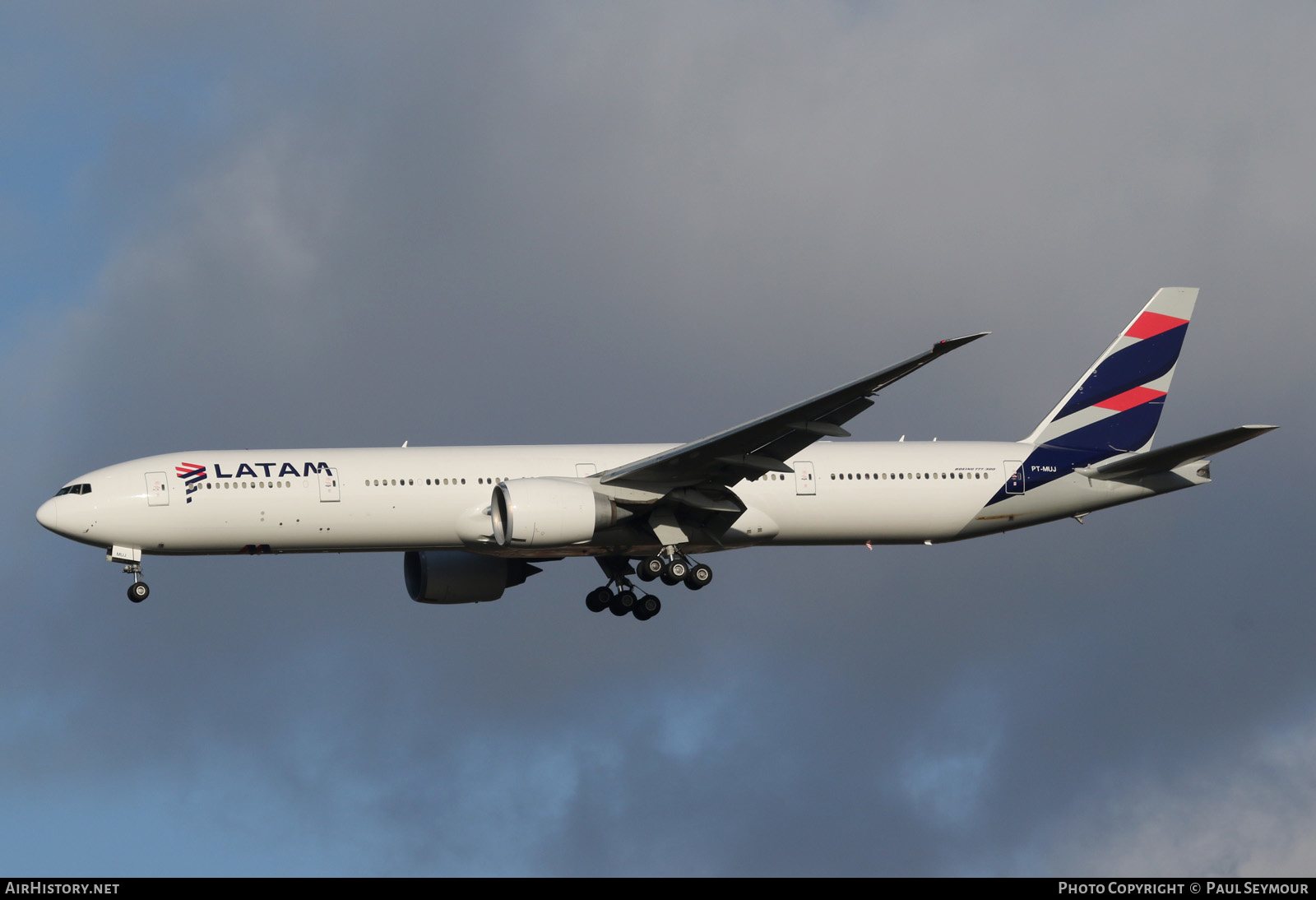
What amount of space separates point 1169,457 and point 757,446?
1143 cm

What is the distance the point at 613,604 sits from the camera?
50.1 metres

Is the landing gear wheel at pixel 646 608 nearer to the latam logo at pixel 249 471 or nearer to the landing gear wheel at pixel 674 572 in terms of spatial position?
the landing gear wheel at pixel 674 572

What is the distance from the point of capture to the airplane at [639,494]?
4419 centimetres

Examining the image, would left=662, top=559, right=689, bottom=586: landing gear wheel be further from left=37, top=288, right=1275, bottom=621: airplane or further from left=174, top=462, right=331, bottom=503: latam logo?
left=174, top=462, right=331, bottom=503: latam logo

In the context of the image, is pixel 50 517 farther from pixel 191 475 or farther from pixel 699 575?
pixel 699 575

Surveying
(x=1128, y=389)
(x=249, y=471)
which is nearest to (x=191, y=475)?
(x=249, y=471)

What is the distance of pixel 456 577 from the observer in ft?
165

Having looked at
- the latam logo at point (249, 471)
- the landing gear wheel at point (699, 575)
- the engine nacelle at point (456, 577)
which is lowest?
the landing gear wheel at point (699, 575)

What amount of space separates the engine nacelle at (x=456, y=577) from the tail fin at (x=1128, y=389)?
50.9 ft

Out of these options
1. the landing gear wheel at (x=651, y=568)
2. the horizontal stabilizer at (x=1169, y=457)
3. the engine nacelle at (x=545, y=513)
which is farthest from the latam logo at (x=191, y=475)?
the horizontal stabilizer at (x=1169, y=457)

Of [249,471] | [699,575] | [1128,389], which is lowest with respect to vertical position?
[699,575]

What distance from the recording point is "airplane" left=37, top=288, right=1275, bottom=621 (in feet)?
145
